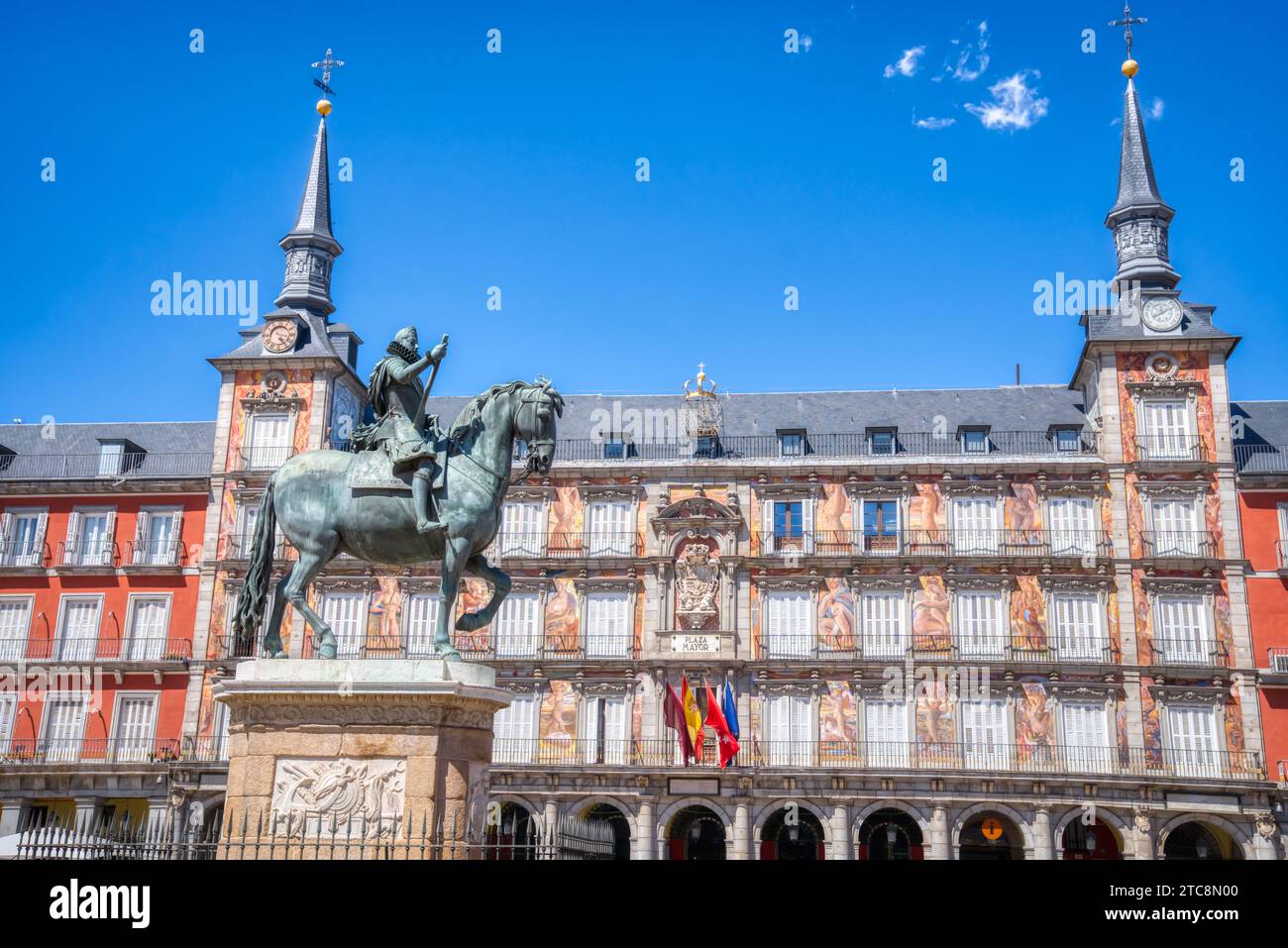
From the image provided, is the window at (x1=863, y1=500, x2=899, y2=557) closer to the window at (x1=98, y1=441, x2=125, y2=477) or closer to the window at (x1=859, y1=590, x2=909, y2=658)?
the window at (x1=859, y1=590, x2=909, y2=658)

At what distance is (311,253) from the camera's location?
44875 millimetres

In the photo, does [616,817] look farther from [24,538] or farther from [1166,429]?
[24,538]

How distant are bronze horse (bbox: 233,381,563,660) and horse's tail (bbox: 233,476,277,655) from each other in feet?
0.04

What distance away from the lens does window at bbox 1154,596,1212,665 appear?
36469 mm

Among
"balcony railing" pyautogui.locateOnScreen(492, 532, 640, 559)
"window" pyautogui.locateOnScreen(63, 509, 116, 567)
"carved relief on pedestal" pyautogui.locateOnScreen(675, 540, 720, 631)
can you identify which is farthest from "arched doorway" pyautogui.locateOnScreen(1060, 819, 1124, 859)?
"window" pyautogui.locateOnScreen(63, 509, 116, 567)

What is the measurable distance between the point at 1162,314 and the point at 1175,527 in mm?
7406

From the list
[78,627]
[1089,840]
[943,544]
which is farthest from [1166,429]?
[78,627]

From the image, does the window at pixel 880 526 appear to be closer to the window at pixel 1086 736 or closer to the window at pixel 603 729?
the window at pixel 1086 736

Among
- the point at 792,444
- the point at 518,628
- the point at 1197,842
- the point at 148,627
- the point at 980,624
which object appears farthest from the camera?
the point at 792,444

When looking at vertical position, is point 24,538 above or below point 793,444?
below
